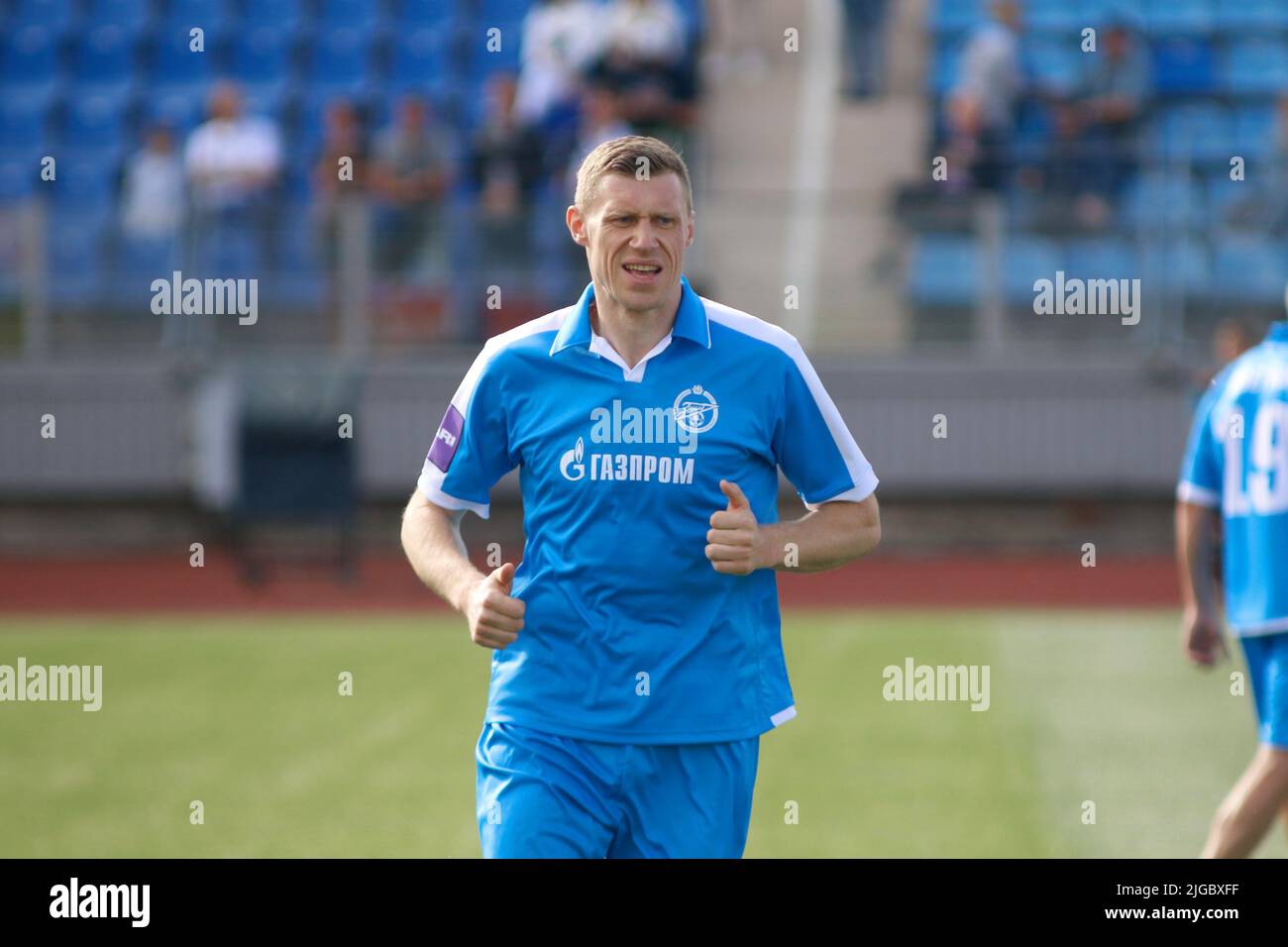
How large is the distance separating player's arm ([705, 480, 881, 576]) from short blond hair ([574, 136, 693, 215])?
0.76 m

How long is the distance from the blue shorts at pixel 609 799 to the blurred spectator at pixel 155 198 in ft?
44.9

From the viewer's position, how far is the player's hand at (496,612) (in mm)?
4305

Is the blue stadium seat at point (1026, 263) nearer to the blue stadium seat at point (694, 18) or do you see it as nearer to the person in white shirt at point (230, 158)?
the blue stadium seat at point (694, 18)

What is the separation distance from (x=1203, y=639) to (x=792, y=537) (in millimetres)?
2460

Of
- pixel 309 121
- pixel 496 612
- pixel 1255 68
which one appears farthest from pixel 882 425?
pixel 496 612

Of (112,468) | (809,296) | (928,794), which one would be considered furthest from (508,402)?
(112,468)

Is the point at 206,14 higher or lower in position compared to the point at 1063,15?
higher

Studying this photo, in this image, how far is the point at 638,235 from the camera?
171 inches

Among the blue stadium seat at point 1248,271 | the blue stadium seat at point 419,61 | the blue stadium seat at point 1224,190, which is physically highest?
the blue stadium seat at point 419,61

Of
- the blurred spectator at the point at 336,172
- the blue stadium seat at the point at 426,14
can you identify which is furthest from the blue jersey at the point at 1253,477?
the blue stadium seat at the point at 426,14

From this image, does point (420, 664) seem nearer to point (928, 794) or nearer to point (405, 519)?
point (928, 794)

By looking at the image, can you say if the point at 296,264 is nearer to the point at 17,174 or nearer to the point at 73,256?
the point at 73,256

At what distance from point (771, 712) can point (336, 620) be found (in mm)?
10310

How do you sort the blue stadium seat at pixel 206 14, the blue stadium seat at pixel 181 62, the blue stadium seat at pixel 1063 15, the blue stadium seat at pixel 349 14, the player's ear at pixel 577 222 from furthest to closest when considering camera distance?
the blue stadium seat at pixel 206 14 → the blue stadium seat at pixel 349 14 → the blue stadium seat at pixel 181 62 → the blue stadium seat at pixel 1063 15 → the player's ear at pixel 577 222
